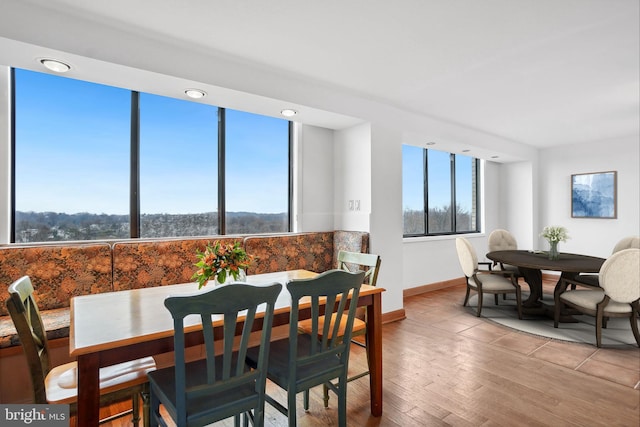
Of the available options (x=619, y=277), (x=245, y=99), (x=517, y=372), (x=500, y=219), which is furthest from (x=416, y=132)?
(x=500, y=219)

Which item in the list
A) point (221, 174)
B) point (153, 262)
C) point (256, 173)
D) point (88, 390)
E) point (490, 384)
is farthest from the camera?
point (256, 173)

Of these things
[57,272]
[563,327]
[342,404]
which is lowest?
[563,327]

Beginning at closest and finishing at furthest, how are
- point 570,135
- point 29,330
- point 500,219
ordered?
point 29,330 < point 570,135 < point 500,219

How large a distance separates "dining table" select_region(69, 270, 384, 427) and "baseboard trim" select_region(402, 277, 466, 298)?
2992mm

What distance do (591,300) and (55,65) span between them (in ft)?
16.7

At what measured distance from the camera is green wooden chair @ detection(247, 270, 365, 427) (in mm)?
1598

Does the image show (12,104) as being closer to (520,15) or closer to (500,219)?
(520,15)

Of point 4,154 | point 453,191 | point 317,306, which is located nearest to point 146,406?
point 317,306

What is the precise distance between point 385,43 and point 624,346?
11.9 feet

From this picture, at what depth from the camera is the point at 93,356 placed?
4.25 ft

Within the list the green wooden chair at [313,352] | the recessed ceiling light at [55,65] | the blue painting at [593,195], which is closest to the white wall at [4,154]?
the recessed ceiling light at [55,65]

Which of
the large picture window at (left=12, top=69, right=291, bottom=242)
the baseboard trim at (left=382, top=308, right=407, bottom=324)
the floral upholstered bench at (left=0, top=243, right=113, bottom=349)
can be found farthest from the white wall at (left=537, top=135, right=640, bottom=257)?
the floral upholstered bench at (left=0, top=243, right=113, bottom=349)

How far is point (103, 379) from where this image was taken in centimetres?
161

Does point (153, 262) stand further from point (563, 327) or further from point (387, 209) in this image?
point (563, 327)
